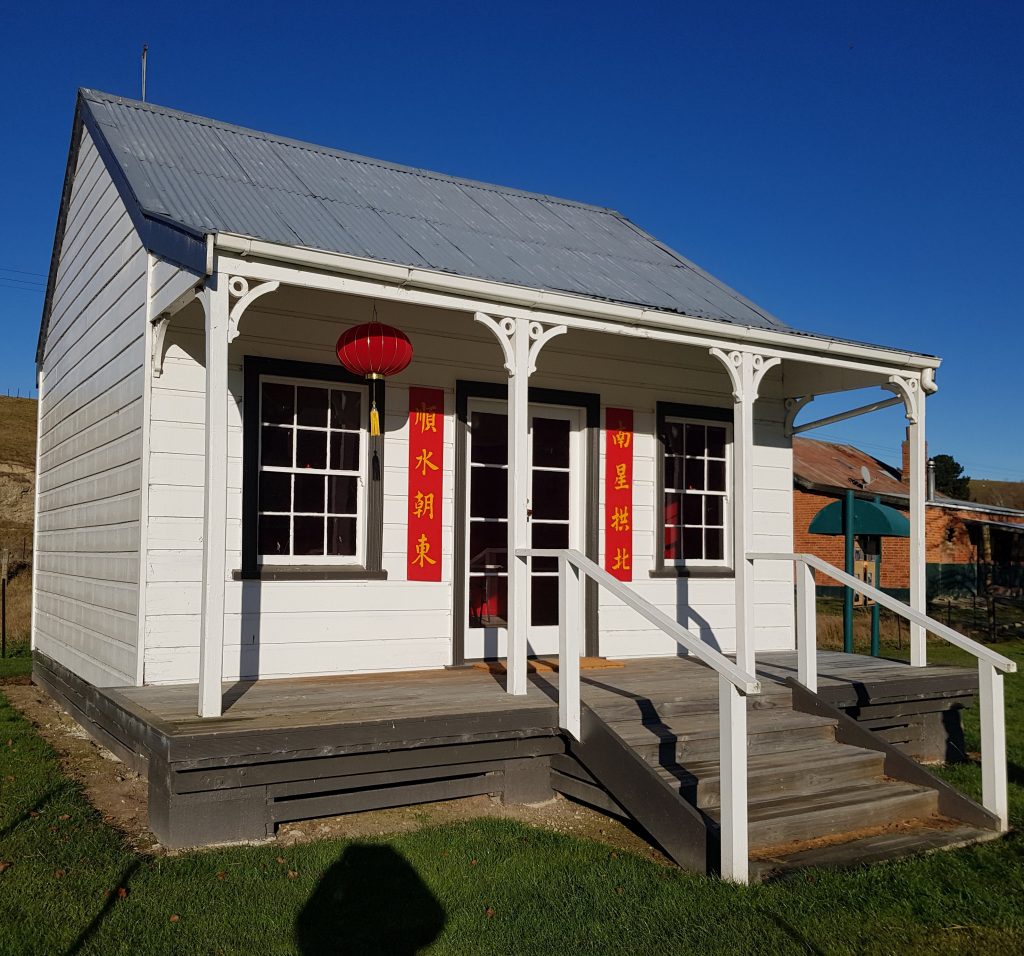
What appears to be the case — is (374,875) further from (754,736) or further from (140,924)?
(754,736)

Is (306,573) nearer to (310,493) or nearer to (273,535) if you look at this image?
(273,535)

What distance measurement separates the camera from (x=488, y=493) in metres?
8.32

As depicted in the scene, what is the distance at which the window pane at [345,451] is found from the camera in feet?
25.0

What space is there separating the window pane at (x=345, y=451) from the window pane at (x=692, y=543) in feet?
10.4

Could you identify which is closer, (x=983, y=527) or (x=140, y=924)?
(x=140, y=924)

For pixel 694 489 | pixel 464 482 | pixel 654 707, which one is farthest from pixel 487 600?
pixel 654 707

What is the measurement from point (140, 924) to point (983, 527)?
2970cm

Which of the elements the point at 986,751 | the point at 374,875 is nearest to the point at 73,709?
the point at 374,875

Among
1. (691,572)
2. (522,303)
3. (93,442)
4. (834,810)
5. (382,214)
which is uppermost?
(382,214)

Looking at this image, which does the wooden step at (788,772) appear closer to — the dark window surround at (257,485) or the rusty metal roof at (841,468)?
the dark window surround at (257,485)

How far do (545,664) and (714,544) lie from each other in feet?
7.47

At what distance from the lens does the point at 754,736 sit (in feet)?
20.5

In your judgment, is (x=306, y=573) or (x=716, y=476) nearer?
(x=306, y=573)

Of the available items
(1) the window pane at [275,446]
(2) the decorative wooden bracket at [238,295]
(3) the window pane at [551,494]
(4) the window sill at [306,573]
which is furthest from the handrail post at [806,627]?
(2) the decorative wooden bracket at [238,295]
